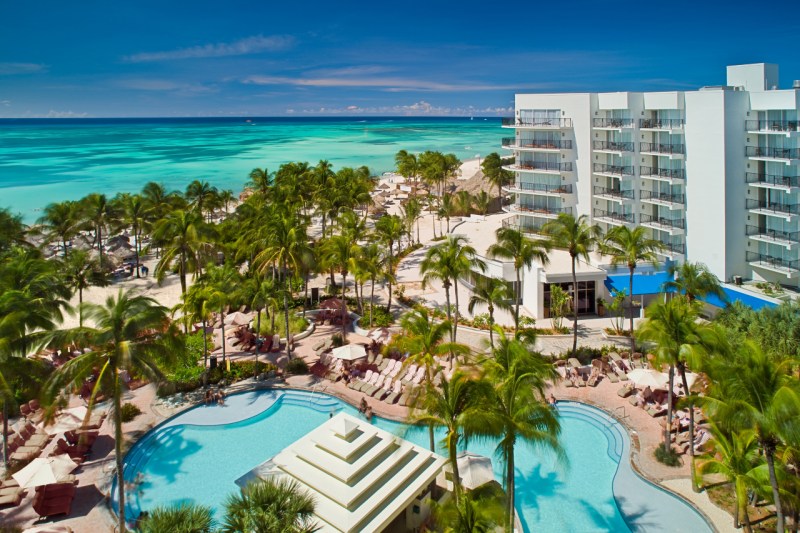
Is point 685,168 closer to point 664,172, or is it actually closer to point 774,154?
point 664,172

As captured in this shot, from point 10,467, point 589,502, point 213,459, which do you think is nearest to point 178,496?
point 213,459

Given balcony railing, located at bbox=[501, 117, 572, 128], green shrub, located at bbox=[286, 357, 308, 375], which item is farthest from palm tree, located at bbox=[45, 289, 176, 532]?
balcony railing, located at bbox=[501, 117, 572, 128]

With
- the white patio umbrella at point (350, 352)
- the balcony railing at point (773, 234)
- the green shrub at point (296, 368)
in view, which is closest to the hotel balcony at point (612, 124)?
the balcony railing at point (773, 234)

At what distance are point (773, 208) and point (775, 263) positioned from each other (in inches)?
124

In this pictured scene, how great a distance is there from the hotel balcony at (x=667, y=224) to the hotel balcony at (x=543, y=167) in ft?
24.6

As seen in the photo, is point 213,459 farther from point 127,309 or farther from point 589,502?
point 589,502

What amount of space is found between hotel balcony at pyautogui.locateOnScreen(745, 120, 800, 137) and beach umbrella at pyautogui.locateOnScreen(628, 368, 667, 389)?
17.9 metres

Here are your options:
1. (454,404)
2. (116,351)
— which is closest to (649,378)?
(454,404)

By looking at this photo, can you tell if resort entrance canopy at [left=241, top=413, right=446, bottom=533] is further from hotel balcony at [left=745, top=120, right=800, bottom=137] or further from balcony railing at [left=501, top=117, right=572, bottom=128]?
balcony railing at [left=501, top=117, right=572, bottom=128]

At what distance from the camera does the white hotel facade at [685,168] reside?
32.2 m

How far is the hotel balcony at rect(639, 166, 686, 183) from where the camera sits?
36.1 m

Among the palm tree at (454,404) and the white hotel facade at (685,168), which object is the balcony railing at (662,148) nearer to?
the white hotel facade at (685,168)

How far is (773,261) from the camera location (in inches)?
1287

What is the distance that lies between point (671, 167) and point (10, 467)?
37.7m
